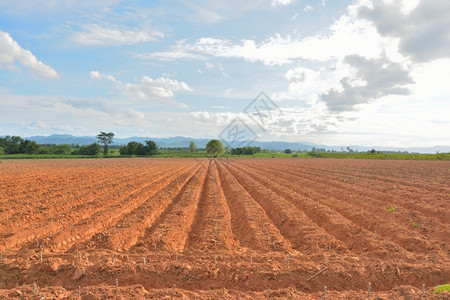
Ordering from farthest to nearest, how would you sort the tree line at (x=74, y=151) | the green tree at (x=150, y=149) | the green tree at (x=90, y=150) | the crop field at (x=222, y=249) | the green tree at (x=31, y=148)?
the green tree at (x=150, y=149), the green tree at (x=90, y=150), the tree line at (x=74, y=151), the green tree at (x=31, y=148), the crop field at (x=222, y=249)

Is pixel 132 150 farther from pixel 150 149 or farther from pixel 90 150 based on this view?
pixel 90 150

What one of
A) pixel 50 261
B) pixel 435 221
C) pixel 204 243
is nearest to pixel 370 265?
pixel 204 243

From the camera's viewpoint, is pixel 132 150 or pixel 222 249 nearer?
pixel 222 249

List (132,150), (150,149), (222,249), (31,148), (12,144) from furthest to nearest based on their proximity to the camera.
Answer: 1. (150,149)
2. (132,150)
3. (12,144)
4. (31,148)
5. (222,249)

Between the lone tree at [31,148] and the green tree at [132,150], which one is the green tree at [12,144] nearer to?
the lone tree at [31,148]

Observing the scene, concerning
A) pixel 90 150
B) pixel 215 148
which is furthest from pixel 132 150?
pixel 215 148

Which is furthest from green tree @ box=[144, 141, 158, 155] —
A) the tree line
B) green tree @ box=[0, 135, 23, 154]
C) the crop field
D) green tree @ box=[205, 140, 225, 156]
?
the crop field

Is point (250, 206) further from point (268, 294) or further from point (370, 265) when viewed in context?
point (268, 294)

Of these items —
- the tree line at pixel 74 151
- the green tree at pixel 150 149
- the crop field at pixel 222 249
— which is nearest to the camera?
the crop field at pixel 222 249

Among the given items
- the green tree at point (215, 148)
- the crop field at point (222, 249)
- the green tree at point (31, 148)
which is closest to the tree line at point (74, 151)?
the green tree at point (31, 148)

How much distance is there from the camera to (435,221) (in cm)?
1089

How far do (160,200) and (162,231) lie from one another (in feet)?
17.9

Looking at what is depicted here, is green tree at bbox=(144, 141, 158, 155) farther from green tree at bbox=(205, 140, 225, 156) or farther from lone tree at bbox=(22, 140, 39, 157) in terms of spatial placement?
lone tree at bbox=(22, 140, 39, 157)

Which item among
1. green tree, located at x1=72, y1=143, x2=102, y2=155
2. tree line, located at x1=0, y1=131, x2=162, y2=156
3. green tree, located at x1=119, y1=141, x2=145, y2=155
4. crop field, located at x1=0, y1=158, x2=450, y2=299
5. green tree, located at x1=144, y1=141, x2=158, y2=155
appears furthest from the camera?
green tree, located at x1=144, y1=141, x2=158, y2=155
